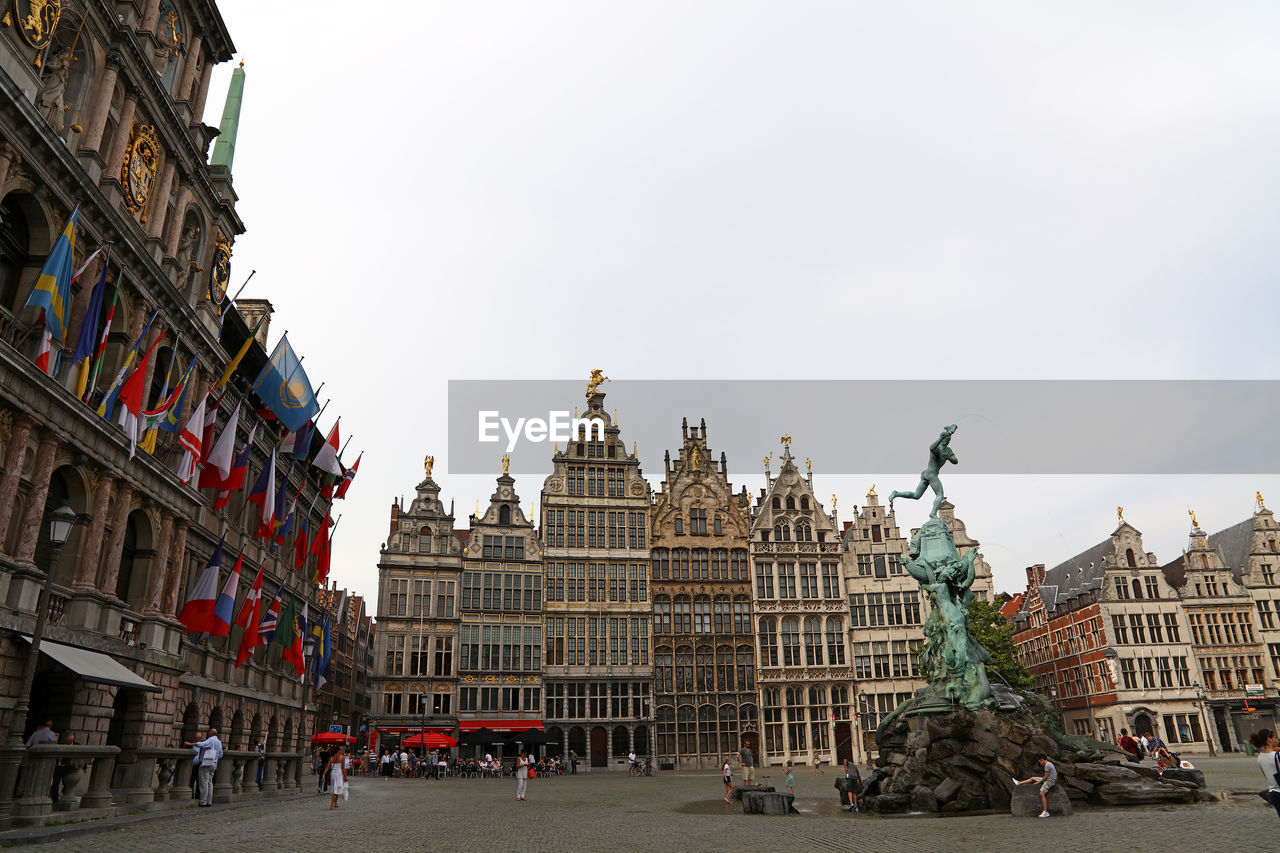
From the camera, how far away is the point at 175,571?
24.2 meters

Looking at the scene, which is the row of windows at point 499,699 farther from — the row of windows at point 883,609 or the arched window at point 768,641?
the row of windows at point 883,609

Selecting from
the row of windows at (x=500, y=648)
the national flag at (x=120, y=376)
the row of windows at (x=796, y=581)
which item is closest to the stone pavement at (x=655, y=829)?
the national flag at (x=120, y=376)

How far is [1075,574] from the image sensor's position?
73125 mm

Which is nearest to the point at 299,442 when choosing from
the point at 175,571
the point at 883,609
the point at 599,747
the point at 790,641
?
the point at 175,571

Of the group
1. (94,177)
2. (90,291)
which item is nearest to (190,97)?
(94,177)

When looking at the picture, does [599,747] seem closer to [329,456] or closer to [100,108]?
[329,456]

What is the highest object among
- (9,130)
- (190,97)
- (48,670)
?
(190,97)

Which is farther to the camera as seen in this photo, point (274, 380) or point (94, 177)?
point (274, 380)

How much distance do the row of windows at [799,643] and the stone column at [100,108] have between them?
48.8 metres

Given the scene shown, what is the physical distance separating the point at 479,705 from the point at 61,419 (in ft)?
131

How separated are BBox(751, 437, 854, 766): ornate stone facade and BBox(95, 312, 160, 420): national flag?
44.8 metres

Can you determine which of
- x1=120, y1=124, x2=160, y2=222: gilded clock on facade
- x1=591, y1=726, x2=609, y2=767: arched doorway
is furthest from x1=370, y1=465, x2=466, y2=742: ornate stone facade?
x1=120, y1=124, x2=160, y2=222: gilded clock on facade

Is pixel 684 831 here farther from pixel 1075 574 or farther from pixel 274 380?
pixel 1075 574

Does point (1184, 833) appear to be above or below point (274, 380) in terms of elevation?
below
